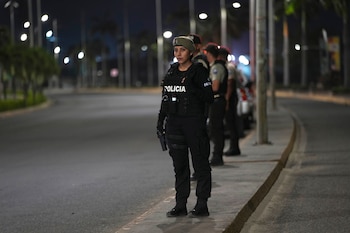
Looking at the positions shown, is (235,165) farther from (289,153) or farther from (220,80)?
(289,153)

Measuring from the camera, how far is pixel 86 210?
8.84 meters

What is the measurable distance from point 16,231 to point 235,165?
5.18m

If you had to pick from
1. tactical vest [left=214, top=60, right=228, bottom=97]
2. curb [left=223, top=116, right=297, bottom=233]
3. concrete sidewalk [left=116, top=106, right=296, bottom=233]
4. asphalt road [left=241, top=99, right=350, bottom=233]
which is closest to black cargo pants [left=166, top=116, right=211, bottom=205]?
concrete sidewalk [left=116, top=106, right=296, bottom=233]

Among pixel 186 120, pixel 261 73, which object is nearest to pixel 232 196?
pixel 186 120

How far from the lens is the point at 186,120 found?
24.7 ft

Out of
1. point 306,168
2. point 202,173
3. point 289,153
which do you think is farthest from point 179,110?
point 289,153

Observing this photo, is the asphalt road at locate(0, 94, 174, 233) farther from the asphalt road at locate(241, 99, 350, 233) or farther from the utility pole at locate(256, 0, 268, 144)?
the utility pole at locate(256, 0, 268, 144)

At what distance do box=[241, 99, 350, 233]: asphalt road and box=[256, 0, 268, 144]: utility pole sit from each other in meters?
0.80

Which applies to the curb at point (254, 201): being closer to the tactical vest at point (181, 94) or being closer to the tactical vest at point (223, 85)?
the tactical vest at point (181, 94)

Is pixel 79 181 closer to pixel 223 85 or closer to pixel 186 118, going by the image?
pixel 223 85

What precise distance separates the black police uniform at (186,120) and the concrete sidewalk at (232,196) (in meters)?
0.36

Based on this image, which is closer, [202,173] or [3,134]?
[202,173]

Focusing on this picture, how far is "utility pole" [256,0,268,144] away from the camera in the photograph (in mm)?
15500

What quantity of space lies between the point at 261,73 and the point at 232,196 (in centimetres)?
703
